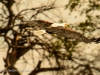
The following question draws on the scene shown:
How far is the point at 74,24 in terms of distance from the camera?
172 centimetres

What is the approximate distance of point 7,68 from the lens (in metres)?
1.77

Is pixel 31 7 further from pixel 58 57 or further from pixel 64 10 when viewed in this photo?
pixel 58 57

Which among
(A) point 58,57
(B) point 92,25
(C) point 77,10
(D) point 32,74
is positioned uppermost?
(C) point 77,10

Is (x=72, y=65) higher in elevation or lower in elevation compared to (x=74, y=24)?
lower

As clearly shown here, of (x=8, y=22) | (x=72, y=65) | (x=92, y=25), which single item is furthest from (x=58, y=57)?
(x=8, y=22)

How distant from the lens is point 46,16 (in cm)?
175

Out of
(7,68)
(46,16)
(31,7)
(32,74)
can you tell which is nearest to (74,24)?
(46,16)

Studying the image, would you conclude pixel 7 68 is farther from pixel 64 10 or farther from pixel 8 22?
pixel 64 10

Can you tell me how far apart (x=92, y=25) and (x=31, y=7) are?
474 mm

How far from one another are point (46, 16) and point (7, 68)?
1.61 ft

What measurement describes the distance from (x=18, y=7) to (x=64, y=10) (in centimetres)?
35

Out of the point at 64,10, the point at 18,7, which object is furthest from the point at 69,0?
the point at 18,7

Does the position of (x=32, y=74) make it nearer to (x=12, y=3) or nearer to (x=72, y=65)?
(x=72, y=65)

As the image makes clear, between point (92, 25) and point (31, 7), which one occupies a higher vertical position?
point (31, 7)
